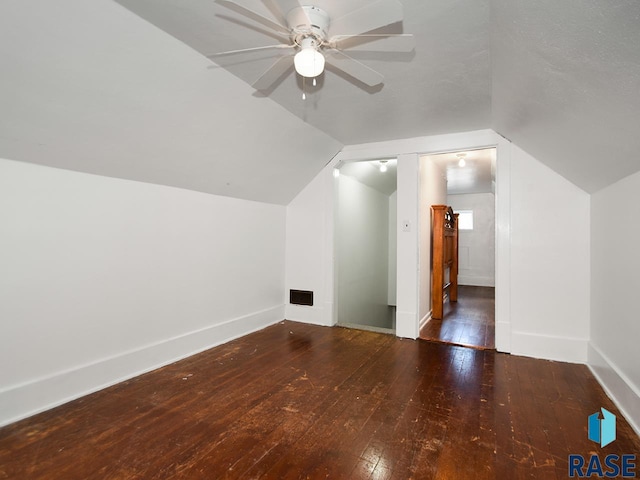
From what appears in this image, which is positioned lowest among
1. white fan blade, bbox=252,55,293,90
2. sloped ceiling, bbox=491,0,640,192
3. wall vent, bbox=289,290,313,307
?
wall vent, bbox=289,290,313,307

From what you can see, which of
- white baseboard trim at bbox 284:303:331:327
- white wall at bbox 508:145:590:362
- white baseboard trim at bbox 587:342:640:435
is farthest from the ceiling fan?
white baseboard trim at bbox 284:303:331:327

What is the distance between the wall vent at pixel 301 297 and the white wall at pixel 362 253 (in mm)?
501

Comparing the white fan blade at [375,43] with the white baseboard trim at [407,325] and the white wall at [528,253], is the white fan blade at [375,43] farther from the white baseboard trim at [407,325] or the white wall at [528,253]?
the white baseboard trim at [407,325]

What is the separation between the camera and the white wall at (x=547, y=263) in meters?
2.78

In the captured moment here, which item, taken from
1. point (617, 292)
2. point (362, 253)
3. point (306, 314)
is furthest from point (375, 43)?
point (362, 253)

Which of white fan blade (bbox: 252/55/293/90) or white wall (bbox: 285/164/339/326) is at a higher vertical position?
white fan blade (bbox: 252/55/293/90)

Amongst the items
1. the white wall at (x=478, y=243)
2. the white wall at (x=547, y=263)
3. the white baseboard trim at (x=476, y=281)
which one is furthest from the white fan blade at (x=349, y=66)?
the white baseboard trim at (x=476, y=281)

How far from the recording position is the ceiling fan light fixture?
1.50 m

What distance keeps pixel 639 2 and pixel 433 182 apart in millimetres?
3474

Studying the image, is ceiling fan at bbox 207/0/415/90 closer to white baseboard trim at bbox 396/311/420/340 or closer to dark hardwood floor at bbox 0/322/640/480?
dark hardwood floor at bbox 0/322/640/480

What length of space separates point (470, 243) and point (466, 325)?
433cm

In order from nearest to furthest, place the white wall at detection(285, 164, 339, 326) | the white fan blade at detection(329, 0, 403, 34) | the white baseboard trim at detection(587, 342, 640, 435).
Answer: the white fan blade at detection(329, 0, 403, 34) → the white baseboard trim at detection(587, 342, 640, 435) → the white wall at detection(285, 164, 339, 326)

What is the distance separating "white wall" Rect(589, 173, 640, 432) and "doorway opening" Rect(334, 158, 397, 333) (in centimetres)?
189

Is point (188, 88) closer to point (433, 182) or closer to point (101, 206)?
point (101, 206)
